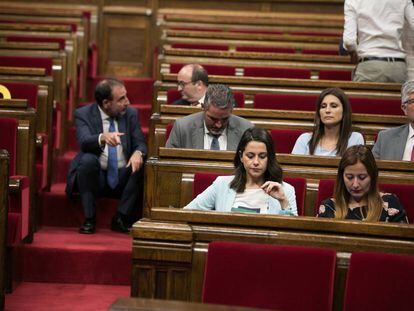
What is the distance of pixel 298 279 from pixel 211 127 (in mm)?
1143

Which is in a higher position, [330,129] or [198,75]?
[198,75]

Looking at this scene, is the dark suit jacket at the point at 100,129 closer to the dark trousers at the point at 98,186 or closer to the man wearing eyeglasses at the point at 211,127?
the dark trousers at the point at 98,186

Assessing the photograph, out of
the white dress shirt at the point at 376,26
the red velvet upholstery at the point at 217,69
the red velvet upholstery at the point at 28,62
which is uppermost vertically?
the white dress shirt at the point at 376,26

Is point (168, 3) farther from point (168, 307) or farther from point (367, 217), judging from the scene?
point (168, 307)

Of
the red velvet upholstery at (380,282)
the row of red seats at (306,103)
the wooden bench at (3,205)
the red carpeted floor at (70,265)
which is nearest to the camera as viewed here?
the red velvet upholstery at (380,282)

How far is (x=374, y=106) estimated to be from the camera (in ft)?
10.0

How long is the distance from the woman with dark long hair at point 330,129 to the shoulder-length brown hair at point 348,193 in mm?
518

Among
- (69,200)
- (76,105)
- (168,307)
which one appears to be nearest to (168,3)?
(76,105)

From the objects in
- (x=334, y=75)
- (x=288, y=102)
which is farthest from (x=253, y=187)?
(x=334, y=75)

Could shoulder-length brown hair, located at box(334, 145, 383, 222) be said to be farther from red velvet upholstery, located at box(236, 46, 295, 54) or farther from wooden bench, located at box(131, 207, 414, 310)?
red velvet upholstery, located at box(236, 46, 295, 54)

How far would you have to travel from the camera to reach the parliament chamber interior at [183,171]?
153 cm

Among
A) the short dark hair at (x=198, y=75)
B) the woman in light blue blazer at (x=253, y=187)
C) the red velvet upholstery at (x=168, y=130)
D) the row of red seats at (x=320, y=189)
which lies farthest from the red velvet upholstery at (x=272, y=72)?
the woman in light blue blazer at (x=253, y=187)

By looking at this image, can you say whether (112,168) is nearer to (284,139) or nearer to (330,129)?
(284,139)

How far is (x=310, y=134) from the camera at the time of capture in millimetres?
2617
